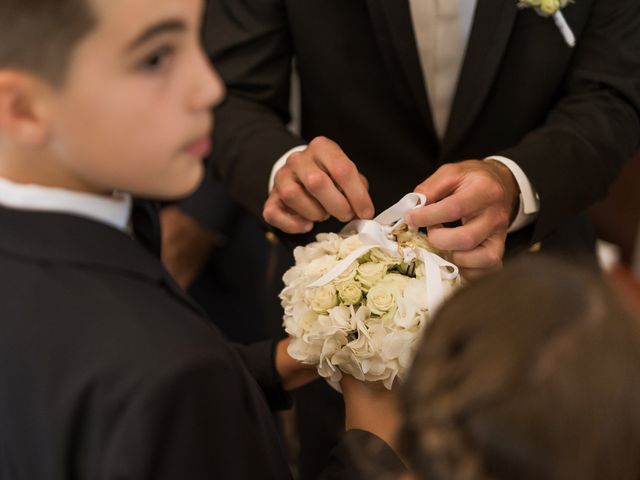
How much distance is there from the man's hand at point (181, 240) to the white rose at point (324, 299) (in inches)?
44.9

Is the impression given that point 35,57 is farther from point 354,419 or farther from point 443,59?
point 443,59

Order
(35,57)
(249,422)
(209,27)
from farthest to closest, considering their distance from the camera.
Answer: (209,27)
(249,422)
(35,57)

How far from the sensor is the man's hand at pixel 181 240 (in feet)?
6.36

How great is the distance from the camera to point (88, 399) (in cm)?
62

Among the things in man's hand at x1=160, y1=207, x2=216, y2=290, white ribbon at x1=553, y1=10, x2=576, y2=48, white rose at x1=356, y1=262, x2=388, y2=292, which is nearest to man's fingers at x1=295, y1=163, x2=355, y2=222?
white rose at x1=356, y1=262, x2=388, y2=292

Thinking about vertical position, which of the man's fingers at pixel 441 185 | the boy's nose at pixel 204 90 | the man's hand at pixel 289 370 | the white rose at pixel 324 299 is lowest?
the man's hand at pixel 289 370

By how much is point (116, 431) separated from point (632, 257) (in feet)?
6.77

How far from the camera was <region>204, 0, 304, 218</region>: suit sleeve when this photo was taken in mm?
1146

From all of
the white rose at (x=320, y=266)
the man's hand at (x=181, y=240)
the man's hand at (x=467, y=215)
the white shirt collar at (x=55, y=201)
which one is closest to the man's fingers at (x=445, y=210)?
the man's hand at (x=467, y=215)

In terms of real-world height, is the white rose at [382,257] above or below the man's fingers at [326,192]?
below

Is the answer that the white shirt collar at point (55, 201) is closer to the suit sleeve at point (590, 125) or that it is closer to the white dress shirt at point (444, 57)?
the white dress shirt at point (444, 57)

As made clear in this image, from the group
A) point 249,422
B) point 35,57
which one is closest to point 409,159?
point 249,422

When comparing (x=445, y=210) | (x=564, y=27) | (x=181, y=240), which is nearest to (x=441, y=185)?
(x=445, y=210)

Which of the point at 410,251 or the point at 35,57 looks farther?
the point at 410,251
